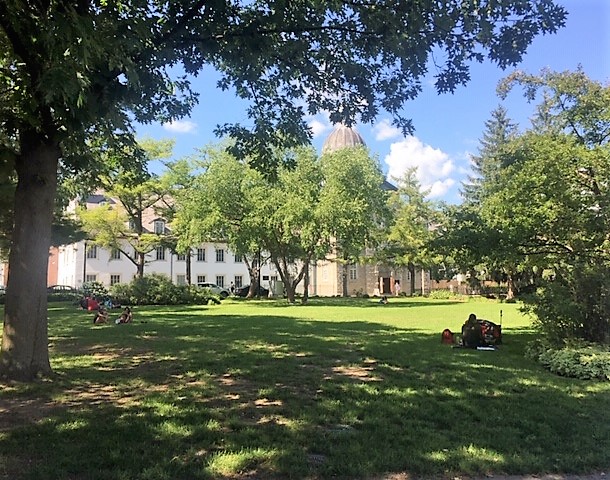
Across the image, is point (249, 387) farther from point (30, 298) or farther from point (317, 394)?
point (30, 298)

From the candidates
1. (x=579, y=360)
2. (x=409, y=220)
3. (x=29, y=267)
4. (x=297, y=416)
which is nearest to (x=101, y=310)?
(x=29, y=267)

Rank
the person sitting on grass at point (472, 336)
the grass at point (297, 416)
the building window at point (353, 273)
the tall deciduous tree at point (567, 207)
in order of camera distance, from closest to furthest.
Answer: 1. the grass at point (297, 416)
2. the tall deciduous tree at point (567, 207)
3. the person sitting on grass at point (472, 336)
4. the building window at point (353, 273)

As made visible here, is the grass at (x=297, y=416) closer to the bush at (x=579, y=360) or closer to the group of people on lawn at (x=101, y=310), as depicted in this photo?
the bush at (x=579, y=360)

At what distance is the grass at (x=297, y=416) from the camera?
4422 mm

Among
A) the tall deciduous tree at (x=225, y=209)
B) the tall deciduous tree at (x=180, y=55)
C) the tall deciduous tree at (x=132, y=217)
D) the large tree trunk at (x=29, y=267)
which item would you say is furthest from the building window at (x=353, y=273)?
the large tree trunk at (x=29, y=267)

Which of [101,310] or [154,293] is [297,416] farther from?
[154,293]

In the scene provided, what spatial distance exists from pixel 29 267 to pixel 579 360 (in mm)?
8877

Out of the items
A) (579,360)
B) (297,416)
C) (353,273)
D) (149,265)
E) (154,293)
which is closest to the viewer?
(297,416)

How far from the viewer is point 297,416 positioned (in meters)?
5.91

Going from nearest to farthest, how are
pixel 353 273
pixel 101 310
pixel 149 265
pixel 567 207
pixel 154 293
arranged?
pixel 567 207 → pixel 101 310 → pixel 154 293 → pixel 149 265 → pixel 353 273

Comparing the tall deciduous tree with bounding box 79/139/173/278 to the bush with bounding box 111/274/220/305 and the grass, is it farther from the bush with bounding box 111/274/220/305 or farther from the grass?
the grass

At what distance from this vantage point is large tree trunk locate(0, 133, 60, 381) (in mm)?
7547

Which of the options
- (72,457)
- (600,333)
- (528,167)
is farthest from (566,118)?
(72,457)

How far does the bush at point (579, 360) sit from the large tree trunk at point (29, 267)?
27.1ft
